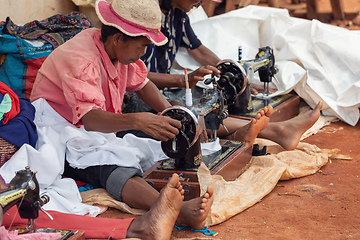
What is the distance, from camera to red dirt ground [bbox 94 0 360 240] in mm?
2793

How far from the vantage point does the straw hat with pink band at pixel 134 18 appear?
9.62 feet

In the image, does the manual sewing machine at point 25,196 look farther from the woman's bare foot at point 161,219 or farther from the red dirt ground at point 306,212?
the red dirt ground at point 306,212

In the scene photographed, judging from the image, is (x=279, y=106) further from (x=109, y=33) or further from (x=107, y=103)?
(x=109, y=33)

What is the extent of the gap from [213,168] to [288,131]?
95cm

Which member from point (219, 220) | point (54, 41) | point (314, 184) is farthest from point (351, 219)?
point (54, 41)

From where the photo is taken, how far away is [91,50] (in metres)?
3.12

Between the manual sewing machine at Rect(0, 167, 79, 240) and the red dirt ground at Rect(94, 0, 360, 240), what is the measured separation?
2.26ft

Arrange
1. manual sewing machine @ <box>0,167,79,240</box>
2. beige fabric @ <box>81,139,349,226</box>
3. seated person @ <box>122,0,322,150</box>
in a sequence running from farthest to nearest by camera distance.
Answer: seated person @ <box>122,0,322,150</box> → beige fabric @ <box>81,139,349,226</box> → manual sewing machine @ <box>0,167,79,240</box>

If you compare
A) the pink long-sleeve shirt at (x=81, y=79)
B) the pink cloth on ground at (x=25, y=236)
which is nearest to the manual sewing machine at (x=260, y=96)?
the pink long-sleeve shirt at (x=81, y=79)

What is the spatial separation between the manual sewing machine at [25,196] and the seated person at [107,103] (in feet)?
2.26

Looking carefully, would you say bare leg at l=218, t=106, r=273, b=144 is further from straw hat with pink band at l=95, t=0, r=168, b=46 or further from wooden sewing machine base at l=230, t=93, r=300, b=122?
straw hat with pink band at l=95, t=0, r=168, b=46

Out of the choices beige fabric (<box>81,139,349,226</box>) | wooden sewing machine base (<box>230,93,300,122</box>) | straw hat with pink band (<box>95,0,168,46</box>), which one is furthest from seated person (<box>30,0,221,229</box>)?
wooden sewing machine base (<box>230,93,300,122</box>)

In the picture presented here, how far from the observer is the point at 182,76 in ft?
13.4

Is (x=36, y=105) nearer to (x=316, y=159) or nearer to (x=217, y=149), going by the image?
(x=217, y=149)
